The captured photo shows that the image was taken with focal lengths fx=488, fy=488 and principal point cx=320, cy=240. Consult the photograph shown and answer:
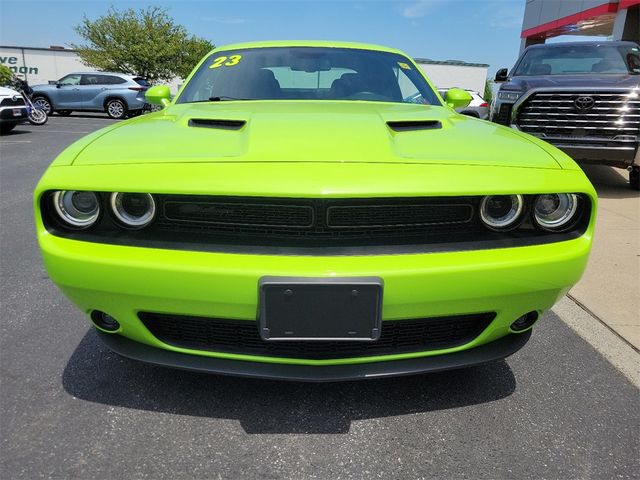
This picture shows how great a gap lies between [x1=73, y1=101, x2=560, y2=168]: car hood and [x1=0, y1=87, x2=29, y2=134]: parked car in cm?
1051

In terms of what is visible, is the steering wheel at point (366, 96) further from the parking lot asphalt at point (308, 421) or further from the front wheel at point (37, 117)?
the front wheel at point (37, 117)

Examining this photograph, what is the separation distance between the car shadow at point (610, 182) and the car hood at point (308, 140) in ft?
15.8

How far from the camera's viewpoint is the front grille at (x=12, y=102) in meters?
10.7

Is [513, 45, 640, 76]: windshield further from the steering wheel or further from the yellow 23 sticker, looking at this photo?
the yellow 23 sticker

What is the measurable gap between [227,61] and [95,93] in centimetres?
1575

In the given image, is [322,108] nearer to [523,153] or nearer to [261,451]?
[523,153]

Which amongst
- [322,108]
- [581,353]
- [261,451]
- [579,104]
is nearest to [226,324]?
[261,451]

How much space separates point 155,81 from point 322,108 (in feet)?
107

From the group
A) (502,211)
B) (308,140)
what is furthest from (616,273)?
(308,140)

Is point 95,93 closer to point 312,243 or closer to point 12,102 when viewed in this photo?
point 12,102

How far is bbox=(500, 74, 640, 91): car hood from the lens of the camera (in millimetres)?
5477

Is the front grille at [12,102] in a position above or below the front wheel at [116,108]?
above

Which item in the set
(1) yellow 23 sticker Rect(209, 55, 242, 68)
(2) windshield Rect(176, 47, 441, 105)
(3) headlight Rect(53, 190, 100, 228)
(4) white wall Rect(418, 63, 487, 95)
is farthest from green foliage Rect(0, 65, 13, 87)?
(4) white wall Rect(418, 63, 487, 95)

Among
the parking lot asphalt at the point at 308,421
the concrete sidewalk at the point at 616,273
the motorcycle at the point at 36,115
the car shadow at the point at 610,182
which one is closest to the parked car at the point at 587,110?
the car shadow at the point at 610,182
